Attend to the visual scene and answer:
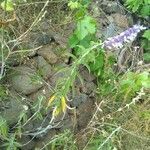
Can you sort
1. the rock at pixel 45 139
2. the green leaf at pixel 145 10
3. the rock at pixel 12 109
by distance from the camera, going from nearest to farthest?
the rock at pixel 12 109
the rock at pixel 45 139
the green leaf at pixel 145 10

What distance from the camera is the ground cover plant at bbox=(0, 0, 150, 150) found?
271 cm

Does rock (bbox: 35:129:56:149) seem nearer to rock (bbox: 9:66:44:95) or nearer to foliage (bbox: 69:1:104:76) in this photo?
rock (bbox: 9:66:44:95)

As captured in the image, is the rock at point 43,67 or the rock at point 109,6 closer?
the rock at point 43,67

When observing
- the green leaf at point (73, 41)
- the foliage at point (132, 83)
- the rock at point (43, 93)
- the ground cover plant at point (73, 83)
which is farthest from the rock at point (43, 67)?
the foliage at point (132, 83)

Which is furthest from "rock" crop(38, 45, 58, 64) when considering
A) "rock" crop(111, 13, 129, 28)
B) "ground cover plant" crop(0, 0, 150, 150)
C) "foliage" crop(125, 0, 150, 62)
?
"foliage" crop(125, 0, 150, 62)

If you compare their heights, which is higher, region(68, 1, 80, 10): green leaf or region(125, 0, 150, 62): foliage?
region(68, 1, 80, 10): green leaf

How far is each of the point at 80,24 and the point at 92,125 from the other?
2.52ft

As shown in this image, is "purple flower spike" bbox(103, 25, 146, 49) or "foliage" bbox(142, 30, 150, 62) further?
"foliage" bbox(142, 30, 150, 62)

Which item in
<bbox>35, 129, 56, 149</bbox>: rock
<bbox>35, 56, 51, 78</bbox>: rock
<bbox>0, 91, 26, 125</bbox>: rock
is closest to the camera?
<bbox>0, 91, 26, 125</bbox>: rock

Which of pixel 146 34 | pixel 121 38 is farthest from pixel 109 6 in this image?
pixel 121 38

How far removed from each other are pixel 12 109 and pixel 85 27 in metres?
0.85

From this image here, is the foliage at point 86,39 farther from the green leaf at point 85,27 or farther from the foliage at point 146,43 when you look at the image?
the foliage at point 146,43

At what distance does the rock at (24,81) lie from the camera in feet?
9.35

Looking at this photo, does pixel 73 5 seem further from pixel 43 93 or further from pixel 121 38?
pixel 121 38
